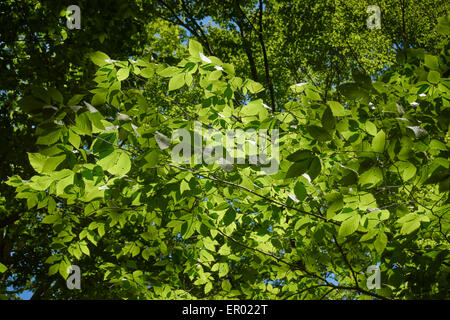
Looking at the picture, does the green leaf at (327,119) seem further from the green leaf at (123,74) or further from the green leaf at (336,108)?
the green leaf at (123,74)

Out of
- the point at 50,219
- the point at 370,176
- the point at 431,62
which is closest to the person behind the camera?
the point at 370,176

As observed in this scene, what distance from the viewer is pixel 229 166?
1.61 metres

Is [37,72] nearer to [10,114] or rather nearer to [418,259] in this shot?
[10,114]

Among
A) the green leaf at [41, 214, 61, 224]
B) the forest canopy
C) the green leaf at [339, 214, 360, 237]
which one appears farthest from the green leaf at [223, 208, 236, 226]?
the green leaf at [41, 214, 61, 224]

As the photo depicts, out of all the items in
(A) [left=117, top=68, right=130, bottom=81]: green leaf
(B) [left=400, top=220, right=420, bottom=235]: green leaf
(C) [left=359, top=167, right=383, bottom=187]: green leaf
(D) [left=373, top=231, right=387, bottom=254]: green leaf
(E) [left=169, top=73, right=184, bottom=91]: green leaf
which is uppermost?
(A) [left=117, top=68, right=130, bottom=81]: green leaf

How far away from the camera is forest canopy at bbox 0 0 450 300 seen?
65.9 inches

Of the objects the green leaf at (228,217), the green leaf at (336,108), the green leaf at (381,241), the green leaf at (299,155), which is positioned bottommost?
the green leaf at (381,241)

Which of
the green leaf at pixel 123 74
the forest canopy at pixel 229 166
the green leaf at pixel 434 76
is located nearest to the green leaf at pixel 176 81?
the forest canopy at pixel 229 166

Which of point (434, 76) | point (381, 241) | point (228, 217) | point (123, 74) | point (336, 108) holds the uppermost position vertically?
point (123, 74)

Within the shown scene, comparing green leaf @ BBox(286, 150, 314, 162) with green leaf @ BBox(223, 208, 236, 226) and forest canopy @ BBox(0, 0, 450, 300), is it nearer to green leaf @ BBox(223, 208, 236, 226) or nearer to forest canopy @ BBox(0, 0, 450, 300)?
forest canopy @ BBox(0, 0, 450, 300)

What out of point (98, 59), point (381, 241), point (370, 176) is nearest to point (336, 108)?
point (370, 176)

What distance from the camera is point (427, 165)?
5.96 ft

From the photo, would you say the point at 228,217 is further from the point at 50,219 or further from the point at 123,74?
the point at 50,219

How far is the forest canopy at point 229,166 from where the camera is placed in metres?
1.67
